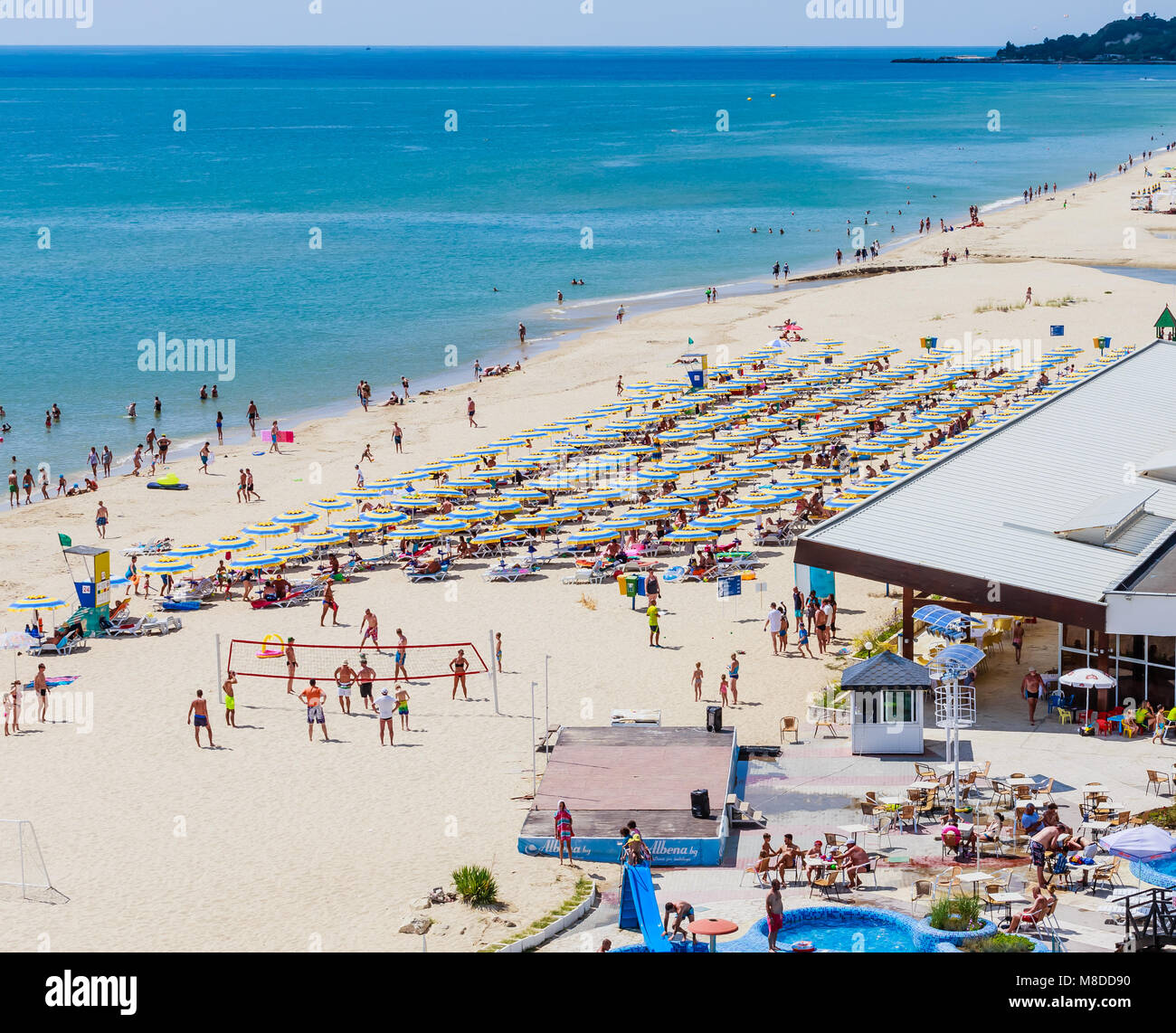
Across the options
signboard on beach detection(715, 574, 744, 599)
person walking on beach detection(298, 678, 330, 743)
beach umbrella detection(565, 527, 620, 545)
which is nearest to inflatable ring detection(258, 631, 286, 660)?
person walking on beach detection(298, 678, 330, 743)

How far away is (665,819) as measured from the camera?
19.8 meters

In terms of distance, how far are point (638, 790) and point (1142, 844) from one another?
6948mm

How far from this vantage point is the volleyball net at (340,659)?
2800 centimetres

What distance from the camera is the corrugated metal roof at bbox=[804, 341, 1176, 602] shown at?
24156mm

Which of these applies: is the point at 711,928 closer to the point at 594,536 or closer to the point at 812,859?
the point at 812,859

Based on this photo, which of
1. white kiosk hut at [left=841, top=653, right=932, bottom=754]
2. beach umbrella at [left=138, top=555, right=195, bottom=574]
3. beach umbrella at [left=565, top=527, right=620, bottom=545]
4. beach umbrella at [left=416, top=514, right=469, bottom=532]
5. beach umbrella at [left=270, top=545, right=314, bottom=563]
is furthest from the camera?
beach umbrella at [left=416, top=514, right=469, bottom=532]

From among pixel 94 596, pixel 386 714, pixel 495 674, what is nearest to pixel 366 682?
pixel 386 714

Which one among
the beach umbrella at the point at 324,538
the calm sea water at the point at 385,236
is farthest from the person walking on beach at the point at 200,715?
the calm sea water at the point at 385,236

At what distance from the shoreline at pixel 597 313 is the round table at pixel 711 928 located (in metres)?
34.2

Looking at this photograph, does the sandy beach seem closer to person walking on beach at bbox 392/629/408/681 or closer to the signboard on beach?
the signboard on beach

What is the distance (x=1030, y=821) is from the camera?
62.3 ft

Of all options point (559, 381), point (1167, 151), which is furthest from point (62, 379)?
point (1167, 151)

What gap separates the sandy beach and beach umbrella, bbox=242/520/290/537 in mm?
2303

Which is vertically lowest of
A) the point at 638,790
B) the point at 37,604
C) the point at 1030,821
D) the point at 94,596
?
the point at 638,790
